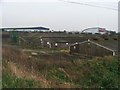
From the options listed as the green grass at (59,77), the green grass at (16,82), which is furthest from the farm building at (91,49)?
the green grass at (16,82)

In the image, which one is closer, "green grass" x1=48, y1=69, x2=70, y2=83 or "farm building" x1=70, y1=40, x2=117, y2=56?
"green grass" x1=48, y1=69, x2=70, y2=83

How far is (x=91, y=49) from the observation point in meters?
39.7

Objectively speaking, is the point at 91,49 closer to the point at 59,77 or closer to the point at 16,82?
the point at 59,77

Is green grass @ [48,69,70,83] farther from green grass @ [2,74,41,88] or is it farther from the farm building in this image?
the farm building

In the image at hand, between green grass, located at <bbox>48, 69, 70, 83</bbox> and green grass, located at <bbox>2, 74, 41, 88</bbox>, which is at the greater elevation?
green grass, located at <bbox>2, 74, 41, 88</bbox>

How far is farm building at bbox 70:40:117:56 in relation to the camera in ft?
125

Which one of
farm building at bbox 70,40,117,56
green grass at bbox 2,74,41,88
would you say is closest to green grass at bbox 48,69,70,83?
green grass at bbox 2,74,41,88

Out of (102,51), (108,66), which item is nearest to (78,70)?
(108,66)

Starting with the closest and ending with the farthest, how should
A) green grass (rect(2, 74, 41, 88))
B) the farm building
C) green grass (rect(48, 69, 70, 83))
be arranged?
green grass (rect(2, 74, 41, 88))
green grass (rect(48, 69, 70, 83))
the farm building

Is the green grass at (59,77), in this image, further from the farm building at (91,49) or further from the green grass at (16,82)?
the farm building at (91,49)

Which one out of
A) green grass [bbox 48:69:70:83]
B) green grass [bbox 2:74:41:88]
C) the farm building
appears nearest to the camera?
green grass [bbox 2:74:41:88]

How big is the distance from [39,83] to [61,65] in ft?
40.0

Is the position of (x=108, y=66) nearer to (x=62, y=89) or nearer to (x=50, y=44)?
(x=62, y=89)

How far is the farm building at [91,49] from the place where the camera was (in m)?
38.1
